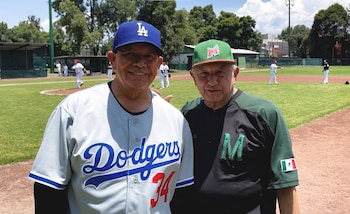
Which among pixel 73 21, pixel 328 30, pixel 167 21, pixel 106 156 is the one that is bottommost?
pixel 106 156

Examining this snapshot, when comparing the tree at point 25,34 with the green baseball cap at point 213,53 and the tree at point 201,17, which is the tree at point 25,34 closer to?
the tree at point 201,17

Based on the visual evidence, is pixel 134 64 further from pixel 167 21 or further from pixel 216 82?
pixel 167 21

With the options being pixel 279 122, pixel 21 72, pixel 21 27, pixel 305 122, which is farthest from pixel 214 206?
pixel 21 27

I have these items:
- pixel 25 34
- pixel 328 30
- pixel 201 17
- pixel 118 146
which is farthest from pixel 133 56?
pixel 201 17

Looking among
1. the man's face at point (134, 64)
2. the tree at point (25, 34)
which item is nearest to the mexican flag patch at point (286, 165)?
the man's face at point (134, 64)

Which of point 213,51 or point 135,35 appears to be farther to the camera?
point 213,51

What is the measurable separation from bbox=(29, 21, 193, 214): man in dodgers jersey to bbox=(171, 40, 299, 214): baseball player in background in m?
0.25

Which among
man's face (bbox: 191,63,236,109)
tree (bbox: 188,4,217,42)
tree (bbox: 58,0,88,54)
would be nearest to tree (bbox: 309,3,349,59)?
tree (bbox: 188,4,217,42)

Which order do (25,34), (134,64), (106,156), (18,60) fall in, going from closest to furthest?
1. (106,156)
2. (134,64)
3. (18,60)
4. (25,34)

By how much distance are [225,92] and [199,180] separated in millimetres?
573

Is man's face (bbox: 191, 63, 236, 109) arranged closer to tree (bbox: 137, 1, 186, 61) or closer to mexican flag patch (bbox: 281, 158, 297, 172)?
mexican flag patch (bbox: 281, 158, 297, 172)

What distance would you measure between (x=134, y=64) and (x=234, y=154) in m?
0.82

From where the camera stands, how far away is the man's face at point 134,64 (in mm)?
2016

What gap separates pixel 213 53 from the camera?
2.36m
